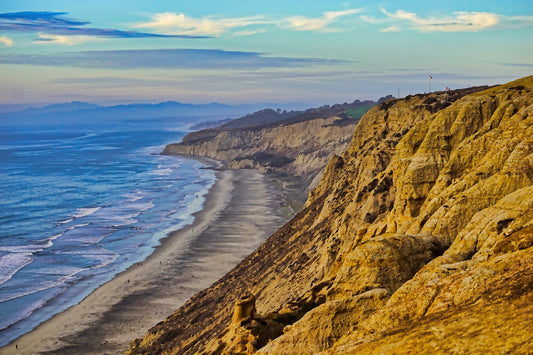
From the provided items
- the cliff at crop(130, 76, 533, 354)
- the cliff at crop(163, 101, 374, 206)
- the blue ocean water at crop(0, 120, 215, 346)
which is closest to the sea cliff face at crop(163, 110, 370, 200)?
the cliff at crop(163, 101, 374, 206)

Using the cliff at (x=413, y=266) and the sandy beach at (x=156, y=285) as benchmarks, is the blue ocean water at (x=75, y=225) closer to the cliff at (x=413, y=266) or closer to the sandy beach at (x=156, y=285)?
the sandy beach at (x=156, y=285)

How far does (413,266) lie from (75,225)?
2800 inches

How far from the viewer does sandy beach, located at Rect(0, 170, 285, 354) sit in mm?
41531

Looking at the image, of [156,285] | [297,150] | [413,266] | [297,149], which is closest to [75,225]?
[156,285]

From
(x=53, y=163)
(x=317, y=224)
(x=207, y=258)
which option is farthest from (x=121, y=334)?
(x=53, y=163)

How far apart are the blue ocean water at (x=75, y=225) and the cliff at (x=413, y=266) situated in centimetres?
1728

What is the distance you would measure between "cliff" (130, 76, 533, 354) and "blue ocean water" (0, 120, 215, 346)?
1728cm

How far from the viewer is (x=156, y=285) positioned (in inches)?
2114

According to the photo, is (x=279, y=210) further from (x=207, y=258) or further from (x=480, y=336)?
(x=480, y=336)

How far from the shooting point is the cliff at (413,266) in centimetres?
1370

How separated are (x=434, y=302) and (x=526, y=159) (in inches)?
350

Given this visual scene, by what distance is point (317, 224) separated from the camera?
4231 centimetres

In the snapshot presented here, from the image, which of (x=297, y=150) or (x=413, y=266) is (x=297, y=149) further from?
(x=413, y=266)

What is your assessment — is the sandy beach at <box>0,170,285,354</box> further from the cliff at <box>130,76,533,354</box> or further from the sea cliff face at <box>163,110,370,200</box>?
the sea cliff face at <box>163,110,370,200</box>
